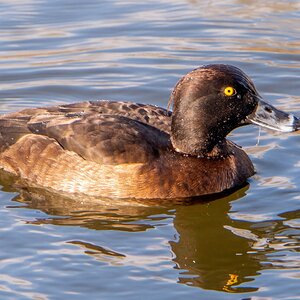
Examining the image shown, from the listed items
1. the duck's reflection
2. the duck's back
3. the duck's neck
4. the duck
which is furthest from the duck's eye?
the duck's reflection

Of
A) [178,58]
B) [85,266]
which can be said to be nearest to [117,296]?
[85,266]

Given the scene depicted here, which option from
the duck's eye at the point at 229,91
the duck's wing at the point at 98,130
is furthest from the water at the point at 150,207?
the duck's eye at the point at 229,91

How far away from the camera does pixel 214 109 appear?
10.2 metres

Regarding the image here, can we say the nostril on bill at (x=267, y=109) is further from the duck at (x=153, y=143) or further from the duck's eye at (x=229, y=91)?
the duck's eye at (x=229, y=91)

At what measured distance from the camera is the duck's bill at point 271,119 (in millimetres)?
10281

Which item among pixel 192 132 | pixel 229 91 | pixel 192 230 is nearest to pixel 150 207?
pixel 192 230

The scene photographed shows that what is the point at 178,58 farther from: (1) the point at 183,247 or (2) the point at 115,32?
(1) the point at 183,247

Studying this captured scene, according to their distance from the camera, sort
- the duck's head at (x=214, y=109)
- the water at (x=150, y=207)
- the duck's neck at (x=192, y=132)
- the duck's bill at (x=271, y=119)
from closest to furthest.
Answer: the water at (x=150, y=207) → the duck's head at (x=214, y=109) → the duck's neck at (x=192, y=132) → the duck's bill at (x=271, y=119)

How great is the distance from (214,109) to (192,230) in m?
1.32

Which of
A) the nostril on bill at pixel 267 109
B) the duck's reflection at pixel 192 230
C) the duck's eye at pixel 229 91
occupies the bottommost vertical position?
the duck's reflection at pixel 192 230

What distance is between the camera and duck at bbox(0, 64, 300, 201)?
33.0 ft

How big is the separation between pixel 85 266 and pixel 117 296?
2.04ft

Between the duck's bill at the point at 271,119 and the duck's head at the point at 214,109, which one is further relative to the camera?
the duck's bill at the point at 271,119

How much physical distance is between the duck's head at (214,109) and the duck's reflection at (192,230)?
0.66m
